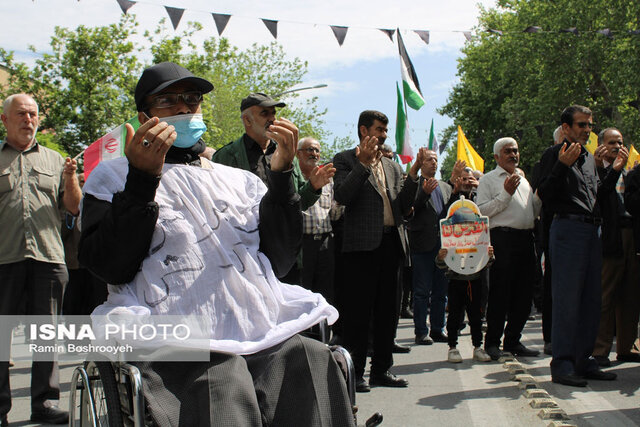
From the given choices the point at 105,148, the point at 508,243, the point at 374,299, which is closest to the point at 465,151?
the point at 508,243

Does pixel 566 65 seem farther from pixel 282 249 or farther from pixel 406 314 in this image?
pixel 282 249

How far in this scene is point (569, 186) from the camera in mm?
6590

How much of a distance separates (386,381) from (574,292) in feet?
5.76

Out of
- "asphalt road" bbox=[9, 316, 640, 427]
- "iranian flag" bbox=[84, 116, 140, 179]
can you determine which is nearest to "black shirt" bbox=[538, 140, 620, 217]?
"asphalt road" bbox=[9, 316, 640, 427]

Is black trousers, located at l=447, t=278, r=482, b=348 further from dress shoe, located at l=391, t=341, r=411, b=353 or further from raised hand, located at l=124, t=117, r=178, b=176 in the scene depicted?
raised hand, located at l=124, t=117, r=178, b=176

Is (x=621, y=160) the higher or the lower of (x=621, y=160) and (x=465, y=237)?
the higher

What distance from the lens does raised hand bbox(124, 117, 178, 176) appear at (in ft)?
9.93

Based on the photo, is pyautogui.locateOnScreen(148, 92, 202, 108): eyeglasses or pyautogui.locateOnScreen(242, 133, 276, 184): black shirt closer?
pyautogui.locateOnScreen(148, 92, 202, 108): eyeglasses

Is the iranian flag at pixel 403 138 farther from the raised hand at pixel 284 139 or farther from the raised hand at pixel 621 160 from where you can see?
the raised hand at pixel 284 139

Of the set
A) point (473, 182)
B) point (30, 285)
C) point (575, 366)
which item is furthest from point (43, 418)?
point (473, 182)

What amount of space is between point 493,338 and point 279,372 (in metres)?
5.41

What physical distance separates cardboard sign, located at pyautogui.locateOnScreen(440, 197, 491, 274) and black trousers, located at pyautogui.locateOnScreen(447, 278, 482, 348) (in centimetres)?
32

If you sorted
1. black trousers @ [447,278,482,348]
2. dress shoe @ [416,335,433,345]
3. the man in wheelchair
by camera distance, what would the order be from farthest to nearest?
dress shoe @ [416,335,433,345]
black trousers @ [447,278,482,348]
the man in wheelchair

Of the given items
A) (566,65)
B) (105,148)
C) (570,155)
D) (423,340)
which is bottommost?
(423,340)
